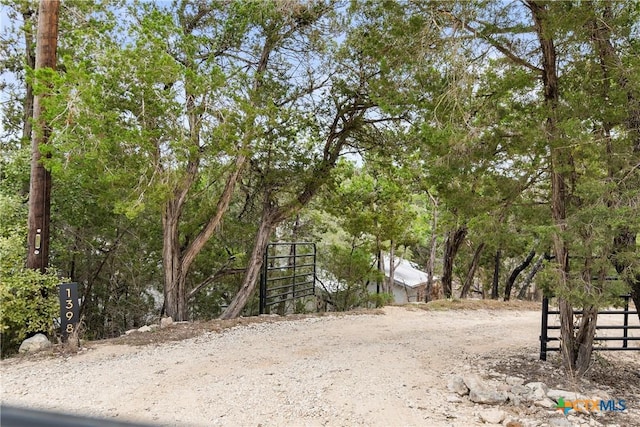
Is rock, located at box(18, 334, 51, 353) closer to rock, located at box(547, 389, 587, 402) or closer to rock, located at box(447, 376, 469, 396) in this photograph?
rock, located at box(447, 376, 469, 396)

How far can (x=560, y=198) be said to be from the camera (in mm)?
4438

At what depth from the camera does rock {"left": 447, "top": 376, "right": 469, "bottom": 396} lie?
3.74 metres

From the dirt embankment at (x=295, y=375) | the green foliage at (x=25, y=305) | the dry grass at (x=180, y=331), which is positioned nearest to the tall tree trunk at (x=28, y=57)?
the green foliage at (x=25, y=305)

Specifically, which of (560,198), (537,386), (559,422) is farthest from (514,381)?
(560,198)

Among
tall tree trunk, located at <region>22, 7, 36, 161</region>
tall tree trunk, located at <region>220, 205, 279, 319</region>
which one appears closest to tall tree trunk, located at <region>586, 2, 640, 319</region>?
tall tree trunk, located at <region>220, 205, 279, 319</region>

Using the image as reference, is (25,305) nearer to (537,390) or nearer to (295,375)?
(295,375)

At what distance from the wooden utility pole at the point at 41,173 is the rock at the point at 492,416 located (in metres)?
5.13

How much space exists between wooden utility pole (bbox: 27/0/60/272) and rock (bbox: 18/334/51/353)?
2.67 ft

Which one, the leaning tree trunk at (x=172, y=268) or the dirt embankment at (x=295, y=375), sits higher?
the leaning tree trunk at (x=172, y=268)

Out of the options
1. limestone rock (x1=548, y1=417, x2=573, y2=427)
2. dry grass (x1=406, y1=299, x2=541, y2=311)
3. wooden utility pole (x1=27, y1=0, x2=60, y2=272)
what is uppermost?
wooden utility pole (x1=27, y1=0, x2=60, y2=272)

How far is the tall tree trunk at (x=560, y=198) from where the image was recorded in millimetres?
4027

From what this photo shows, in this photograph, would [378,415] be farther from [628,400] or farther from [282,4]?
[282,4]

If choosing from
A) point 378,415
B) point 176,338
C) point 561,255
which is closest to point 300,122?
point 176,338

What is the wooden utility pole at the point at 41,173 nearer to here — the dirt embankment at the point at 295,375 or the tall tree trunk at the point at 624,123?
the dirt embankment at the point at 295,375
